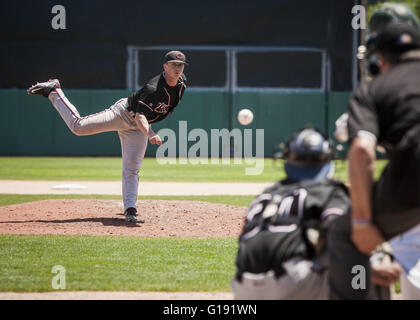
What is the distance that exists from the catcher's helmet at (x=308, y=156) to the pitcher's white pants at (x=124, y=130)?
18.3 ft

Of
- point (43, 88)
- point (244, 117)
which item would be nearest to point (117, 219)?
point (43, 88)

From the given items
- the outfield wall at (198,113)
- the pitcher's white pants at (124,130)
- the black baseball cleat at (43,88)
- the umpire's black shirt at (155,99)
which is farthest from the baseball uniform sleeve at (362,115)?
the outfield wall at (198,113)

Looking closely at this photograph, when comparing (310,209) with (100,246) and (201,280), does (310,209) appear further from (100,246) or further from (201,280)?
(100,246)

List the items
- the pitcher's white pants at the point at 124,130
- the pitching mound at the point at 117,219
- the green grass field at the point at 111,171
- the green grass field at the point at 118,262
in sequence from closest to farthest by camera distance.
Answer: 1. the green grass field at the point at 118,262
2. the pitching mound at the point at 117,219
3. the pitcher's white pants at the point at 124,130
4. the green grass field at the point at 111,171

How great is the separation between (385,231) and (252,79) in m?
23.1

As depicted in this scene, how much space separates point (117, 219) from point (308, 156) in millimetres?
6213

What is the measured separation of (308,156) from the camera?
346 cm

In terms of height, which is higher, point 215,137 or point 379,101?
point 215,137

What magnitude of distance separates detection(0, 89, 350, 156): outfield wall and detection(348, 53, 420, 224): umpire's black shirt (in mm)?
21638

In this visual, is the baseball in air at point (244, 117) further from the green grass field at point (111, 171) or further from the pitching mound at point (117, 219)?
the pitching mound at point (117, 219)

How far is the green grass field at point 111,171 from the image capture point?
57.0ft

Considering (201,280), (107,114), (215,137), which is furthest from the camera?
(215,137)

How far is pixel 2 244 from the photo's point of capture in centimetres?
760

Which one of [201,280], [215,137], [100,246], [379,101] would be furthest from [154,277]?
[215,137]
